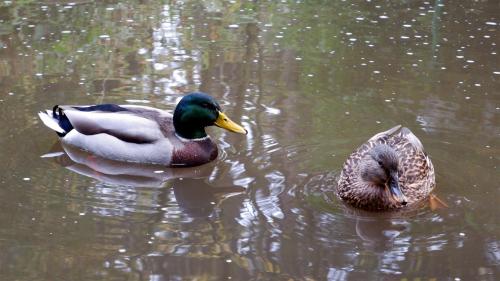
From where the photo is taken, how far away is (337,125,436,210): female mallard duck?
6.43 m

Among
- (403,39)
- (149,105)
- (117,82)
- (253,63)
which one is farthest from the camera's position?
(403,39)

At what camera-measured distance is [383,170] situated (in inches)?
255

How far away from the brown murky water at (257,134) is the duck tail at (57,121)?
0.58ft

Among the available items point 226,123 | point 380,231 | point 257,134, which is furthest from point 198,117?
point 380,231

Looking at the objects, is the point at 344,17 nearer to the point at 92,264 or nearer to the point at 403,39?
the point at 403,39

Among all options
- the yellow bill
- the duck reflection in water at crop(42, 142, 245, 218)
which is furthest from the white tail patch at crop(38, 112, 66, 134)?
the yellow bill

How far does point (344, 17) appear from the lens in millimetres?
11695

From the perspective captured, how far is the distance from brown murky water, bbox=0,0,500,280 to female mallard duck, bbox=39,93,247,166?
0.13 metres

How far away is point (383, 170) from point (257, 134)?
1.64 meters

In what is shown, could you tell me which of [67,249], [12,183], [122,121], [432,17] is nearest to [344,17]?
[432,17]

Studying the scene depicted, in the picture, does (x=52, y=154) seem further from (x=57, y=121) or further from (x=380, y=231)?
(x=380, y=231)

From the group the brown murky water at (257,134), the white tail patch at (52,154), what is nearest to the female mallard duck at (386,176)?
the brown murky water at (257,134)

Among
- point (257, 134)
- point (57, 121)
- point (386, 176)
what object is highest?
point (386, 176)

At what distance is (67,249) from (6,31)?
5771mm
